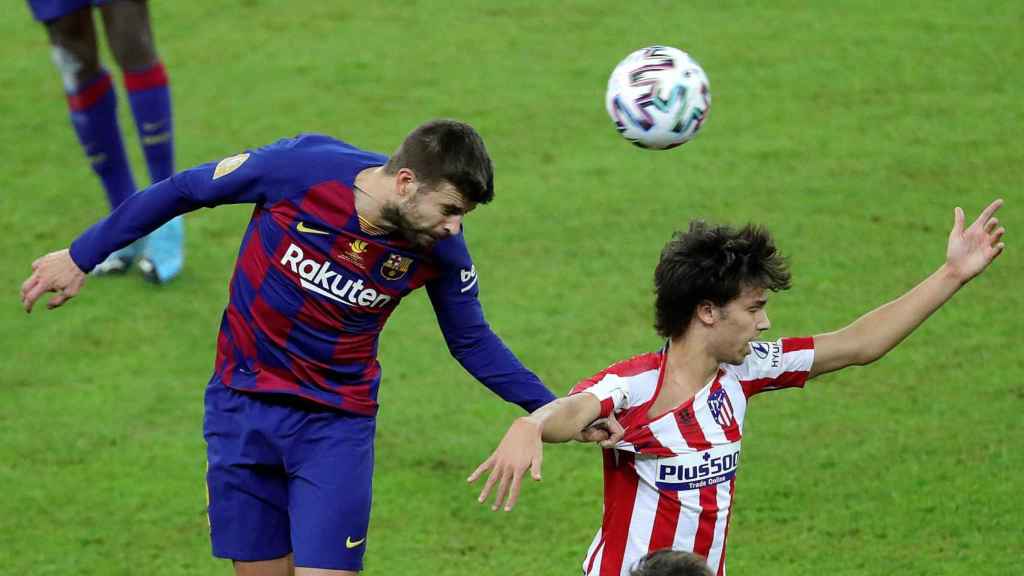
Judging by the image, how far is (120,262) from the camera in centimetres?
802

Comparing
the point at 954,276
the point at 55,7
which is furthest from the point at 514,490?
the point at 55,7

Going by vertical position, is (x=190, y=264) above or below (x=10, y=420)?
above

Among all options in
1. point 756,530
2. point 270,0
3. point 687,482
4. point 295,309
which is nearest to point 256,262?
point 295,309

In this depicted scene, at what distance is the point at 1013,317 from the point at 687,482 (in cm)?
385

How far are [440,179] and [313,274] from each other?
1.63ft

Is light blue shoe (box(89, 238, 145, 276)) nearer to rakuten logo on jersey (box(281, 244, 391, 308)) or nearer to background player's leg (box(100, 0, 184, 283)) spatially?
background player's leg (box(100, 0, 184, 283))

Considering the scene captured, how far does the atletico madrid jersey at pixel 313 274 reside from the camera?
4148 millimetres

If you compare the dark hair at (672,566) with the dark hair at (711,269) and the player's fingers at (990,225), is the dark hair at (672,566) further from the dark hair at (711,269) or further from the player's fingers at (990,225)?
the player's fingers at (990,225)

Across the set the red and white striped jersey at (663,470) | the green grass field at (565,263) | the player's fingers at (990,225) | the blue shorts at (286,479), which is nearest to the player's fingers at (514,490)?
the red and white striped jersey at (663,470)

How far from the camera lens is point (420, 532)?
5656 mm

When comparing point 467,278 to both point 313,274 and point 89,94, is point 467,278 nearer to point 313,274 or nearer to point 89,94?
point 313,274

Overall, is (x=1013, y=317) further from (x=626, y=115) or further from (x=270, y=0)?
(x=270, y=0)

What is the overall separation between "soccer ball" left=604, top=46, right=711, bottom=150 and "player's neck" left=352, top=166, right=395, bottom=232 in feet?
4.58

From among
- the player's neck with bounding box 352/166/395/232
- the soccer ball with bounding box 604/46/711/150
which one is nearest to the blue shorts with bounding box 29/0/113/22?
the soccer ball with bounding box 604/46/711/150
